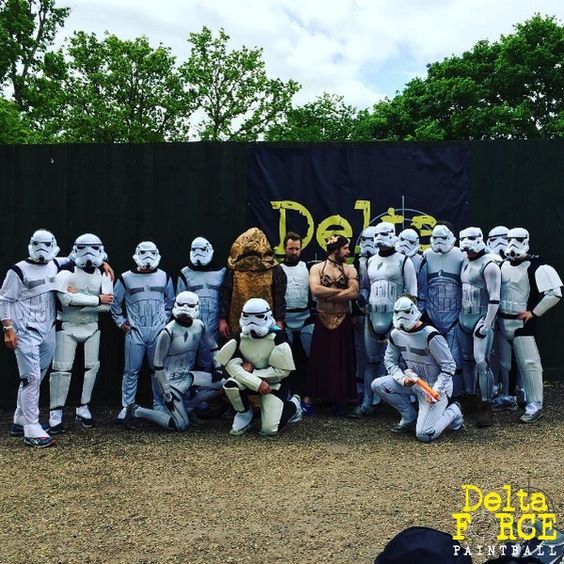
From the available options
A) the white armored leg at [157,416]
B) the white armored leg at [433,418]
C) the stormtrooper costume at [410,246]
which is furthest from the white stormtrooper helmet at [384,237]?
the white armored leg at [157,416]

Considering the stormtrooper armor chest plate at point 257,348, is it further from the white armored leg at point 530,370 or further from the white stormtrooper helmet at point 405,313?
the white armored leg at point 530,370

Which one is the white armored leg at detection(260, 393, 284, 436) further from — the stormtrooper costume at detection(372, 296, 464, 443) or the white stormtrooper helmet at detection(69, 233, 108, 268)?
the white stormtrooper helmet at detection(69, 233, 108, 268)

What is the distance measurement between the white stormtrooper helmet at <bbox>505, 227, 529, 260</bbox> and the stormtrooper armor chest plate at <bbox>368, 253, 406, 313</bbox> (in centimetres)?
99

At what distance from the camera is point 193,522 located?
13.3 feet

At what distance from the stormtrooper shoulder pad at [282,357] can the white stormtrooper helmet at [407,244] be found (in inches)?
60.6

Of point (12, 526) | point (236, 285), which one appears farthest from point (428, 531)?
point (236, 285)

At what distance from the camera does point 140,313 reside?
6.45 metres

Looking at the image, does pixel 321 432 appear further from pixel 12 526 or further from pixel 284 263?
pixel 12 526

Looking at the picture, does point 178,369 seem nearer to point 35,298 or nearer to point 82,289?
point 82,289

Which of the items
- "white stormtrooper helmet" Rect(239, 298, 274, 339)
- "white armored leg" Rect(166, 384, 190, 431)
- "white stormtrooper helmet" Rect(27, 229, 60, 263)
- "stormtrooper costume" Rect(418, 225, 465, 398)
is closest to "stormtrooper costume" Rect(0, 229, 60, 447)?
"white stormtrooper helmet" Rect(27, 229, 60, 263)

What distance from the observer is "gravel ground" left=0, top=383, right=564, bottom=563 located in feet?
12.3

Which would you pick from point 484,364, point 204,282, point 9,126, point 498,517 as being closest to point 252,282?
point 204,282

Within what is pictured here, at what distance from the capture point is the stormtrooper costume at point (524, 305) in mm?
6371

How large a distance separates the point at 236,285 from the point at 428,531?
168 inches
